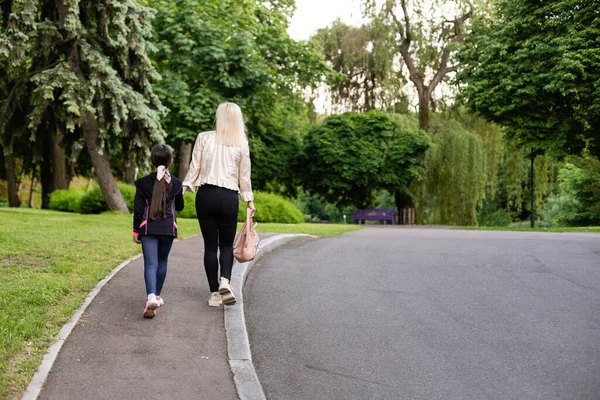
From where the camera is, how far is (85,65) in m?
20.4

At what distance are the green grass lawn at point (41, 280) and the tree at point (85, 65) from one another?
19.7ft

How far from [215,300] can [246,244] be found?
0.71 metres

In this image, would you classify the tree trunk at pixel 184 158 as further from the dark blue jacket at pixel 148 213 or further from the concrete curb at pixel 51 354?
the dark blue jacket at pixel 148 213

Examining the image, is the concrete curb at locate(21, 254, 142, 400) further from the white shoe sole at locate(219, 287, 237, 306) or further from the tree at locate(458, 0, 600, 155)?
the tree at locate(458, 0, 600, 155)

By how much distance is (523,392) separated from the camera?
492 cm

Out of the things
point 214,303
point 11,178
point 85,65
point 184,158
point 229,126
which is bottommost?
point 214,303

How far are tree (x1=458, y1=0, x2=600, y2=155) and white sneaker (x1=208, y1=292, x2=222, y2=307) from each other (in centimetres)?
1792

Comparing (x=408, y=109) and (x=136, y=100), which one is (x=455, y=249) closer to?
(x=136, y=100)

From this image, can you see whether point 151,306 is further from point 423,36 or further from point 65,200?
point 423,36

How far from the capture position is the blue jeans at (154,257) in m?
6.64

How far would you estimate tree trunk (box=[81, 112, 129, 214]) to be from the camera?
2197 cm

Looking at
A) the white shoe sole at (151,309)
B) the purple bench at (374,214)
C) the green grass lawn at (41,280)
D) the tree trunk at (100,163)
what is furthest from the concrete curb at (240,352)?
the purple bench at (374,214)

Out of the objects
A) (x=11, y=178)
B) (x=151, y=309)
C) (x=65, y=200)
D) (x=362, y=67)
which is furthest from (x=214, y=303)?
(x=11, y=178)

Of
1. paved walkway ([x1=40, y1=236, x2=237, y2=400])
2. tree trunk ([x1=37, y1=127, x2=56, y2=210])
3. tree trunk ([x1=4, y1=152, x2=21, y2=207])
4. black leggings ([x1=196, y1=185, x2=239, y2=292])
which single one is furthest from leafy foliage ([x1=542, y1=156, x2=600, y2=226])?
paved walkway ([x1=40, y1=236, x2=237, y2=400])
